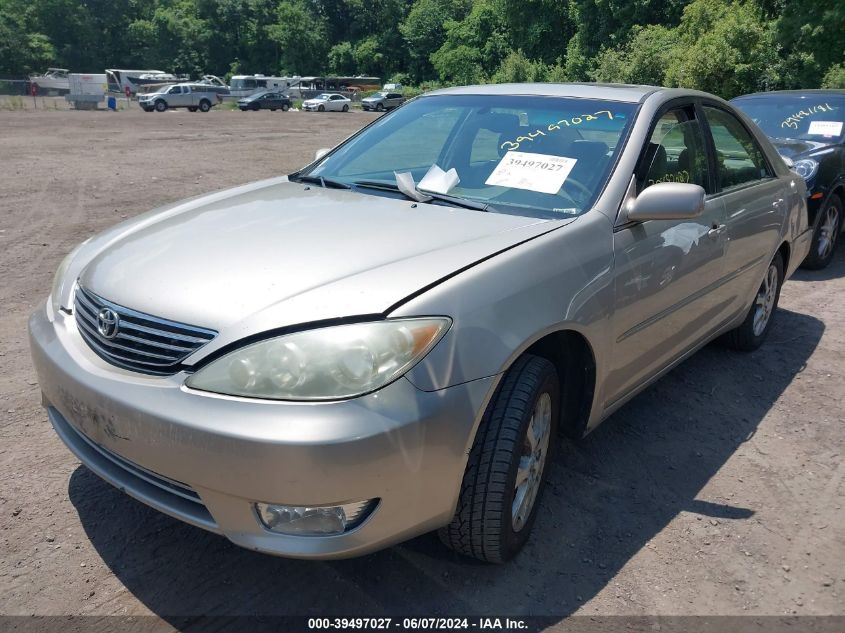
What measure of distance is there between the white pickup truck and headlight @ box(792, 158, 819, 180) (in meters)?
42.7

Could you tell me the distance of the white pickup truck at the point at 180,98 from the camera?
142ft

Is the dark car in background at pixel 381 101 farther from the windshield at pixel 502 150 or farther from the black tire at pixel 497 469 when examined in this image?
the black tire at pixel 497 469

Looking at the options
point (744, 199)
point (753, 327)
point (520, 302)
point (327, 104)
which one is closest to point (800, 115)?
point (753, 327)

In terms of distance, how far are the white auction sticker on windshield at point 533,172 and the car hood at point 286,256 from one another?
0.93 ft

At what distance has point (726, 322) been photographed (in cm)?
415

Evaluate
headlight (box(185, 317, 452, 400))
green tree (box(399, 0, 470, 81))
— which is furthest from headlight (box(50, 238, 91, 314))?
green tree (box(399, 0, 470, 81))

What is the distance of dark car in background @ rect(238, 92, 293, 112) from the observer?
4806 cm

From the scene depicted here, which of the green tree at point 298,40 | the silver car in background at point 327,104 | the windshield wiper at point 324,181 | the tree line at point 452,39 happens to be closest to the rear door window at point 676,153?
the windshield wiper at point 324,181

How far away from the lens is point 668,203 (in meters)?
2.85

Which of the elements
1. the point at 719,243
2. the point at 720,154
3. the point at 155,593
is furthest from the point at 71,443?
the point at 720,154

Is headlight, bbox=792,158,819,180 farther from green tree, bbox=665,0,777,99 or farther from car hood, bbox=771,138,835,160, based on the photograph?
green tree, bbox=665,0,777,99

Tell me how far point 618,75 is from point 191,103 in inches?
1133

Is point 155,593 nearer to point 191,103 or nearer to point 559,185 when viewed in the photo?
point 559,185

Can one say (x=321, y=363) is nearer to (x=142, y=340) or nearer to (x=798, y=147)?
(x=142, y=340)
